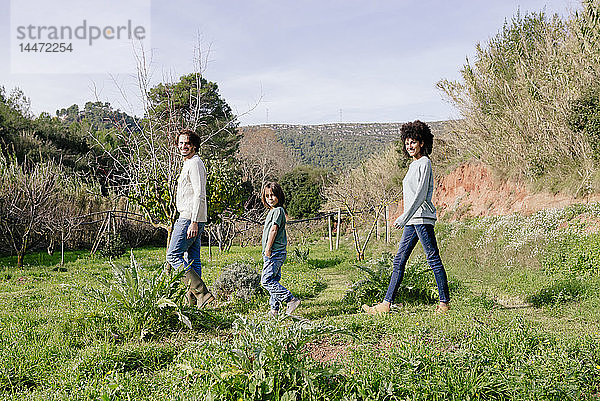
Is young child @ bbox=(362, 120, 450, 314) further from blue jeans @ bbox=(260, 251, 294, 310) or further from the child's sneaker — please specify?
blue jeans @ bbox=(260, 251, 294, 310)

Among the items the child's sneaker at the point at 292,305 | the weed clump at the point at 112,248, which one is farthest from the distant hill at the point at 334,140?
the child's sneaker at the point at 292,305

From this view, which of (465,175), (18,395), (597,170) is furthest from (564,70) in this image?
(18,395)

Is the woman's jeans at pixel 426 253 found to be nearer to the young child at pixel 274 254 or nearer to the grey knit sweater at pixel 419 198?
the grey knit sweater at pixel 419 198

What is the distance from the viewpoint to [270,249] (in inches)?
183

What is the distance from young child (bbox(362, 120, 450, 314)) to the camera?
454 cm

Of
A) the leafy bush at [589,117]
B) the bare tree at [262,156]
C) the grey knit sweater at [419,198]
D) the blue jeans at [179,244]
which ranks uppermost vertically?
the bare tree at [262,156]

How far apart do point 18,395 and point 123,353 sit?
73 cm

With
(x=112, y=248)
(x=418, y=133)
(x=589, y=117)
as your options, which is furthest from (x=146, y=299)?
(x=589, y=117)

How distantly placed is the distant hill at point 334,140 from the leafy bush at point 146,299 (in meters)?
42.0

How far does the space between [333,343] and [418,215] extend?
1.69m

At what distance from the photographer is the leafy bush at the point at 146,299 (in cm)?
397

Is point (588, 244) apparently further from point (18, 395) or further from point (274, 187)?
point (18, 395)

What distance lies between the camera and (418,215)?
455 cm

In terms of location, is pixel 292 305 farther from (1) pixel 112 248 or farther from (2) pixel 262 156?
(2) pixel 262 156
